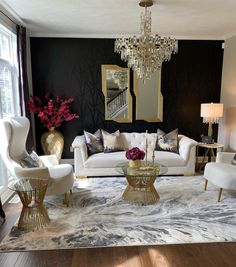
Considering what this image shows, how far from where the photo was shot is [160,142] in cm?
439

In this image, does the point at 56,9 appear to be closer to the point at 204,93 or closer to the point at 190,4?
the point at 190,4

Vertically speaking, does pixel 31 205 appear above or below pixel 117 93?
below

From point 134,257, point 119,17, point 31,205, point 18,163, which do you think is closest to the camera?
point 134,257

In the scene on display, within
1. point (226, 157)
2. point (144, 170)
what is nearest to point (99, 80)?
point (144, 170)

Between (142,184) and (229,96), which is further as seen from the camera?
(229,96)

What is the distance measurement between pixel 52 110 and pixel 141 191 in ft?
7.77

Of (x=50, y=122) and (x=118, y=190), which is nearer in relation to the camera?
(x=118, y=190)

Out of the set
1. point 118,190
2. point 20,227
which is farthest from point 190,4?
point 20,227

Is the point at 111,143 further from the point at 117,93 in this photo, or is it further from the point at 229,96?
the point at 229,96

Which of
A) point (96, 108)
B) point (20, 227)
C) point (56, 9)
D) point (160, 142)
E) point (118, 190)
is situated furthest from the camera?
point (96, 108)

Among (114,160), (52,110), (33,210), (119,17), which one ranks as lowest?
(33,210)

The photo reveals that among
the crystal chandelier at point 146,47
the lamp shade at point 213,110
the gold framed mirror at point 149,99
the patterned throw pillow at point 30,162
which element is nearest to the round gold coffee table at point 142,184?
the patterned throw pillow at point 30,162

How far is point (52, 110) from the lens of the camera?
4.41 m

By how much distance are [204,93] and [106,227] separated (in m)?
3.63
